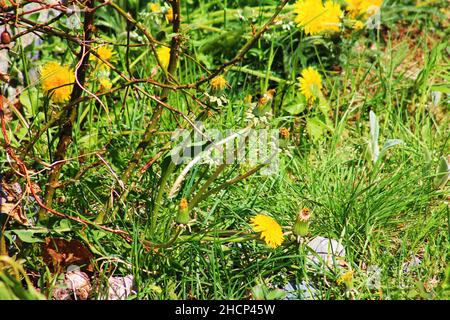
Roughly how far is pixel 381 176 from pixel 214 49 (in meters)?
0.99

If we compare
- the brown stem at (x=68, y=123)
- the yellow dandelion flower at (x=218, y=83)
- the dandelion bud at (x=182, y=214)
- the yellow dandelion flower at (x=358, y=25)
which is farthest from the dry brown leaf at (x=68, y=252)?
the yellow dandelion flower at (x=358, y=25)

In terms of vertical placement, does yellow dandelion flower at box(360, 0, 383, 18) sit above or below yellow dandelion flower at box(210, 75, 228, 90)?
above

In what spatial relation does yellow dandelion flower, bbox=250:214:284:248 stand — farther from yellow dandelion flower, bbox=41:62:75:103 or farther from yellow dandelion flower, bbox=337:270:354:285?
yellow dandelion flower, bbox=41:62:75:103

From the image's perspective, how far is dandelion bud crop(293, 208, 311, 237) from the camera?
1867mm

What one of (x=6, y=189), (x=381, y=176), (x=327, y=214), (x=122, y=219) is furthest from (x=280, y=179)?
(x=6, y=189)

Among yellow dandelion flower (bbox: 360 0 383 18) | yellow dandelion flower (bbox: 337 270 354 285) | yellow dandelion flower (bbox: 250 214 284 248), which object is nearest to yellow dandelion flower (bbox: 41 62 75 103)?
yellow dandelion flower (bbox: 250 214 284 248)

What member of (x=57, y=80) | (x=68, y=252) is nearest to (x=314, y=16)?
(x=57, y=80)

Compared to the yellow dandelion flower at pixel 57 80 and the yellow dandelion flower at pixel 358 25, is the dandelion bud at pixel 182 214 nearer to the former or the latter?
the yellow dandelion flower at pixel 57 80

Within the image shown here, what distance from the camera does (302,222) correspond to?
1.88 m

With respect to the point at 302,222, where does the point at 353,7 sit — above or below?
above

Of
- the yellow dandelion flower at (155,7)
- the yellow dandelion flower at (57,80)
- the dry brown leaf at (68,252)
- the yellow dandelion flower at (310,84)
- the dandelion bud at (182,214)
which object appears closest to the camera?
the dandelion bud at (182,214)

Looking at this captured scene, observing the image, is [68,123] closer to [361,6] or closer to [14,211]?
[14,211]

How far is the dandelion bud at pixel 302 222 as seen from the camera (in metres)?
1.87
